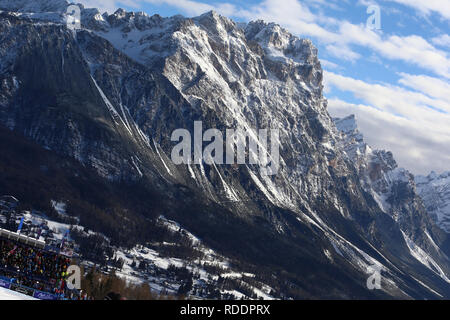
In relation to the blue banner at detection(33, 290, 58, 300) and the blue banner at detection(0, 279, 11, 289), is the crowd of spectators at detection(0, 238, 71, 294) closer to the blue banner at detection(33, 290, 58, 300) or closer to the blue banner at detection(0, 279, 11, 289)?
the blue banner at detection(33, 290, 58, 300)

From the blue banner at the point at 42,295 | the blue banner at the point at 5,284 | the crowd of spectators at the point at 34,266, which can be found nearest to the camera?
the blue banner at the point at 5,284

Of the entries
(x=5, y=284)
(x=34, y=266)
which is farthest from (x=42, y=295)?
(x=34, y=266)

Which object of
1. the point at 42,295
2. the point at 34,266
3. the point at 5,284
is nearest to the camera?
the point at 5,284

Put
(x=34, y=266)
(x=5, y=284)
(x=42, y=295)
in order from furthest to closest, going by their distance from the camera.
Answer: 1. (x=34, y=266)
2. (x=42, y=295)
3. (x=5, y=284)

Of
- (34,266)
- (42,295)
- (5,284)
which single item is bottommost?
(42,295)

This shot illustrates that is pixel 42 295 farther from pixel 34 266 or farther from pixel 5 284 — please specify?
pixel 34 266

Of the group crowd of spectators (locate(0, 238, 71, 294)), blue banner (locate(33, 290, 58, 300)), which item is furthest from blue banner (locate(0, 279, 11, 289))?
crowd of spectators (locate(0, 238, 71, 294))

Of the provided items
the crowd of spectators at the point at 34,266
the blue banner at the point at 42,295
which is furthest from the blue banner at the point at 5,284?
the crowd of spectators at the point at 34,266

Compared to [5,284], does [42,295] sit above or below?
below

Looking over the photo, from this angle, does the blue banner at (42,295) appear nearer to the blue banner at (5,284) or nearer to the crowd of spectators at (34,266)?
the blue banner at (5,284)
